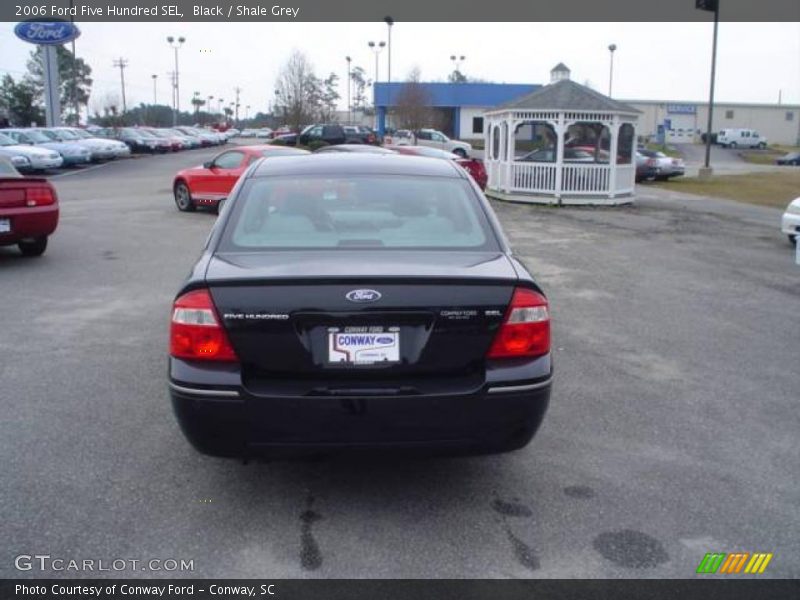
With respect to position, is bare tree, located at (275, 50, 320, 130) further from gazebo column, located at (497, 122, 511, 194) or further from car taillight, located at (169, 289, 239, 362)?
car taillight, located at (169, 289, 239, 362)

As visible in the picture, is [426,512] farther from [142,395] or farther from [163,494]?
[142,395]

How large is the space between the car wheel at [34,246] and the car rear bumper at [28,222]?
0.29m

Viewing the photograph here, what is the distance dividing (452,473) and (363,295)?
1.39 metres

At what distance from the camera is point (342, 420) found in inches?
142

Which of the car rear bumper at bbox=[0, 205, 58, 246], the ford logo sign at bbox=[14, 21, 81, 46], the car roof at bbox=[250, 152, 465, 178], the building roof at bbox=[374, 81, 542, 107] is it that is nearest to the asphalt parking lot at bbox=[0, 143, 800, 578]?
the car roof at bbox=[250, 152, 465, 178]

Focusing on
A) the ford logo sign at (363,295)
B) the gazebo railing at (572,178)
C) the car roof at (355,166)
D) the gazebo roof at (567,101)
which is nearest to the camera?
the ford logo sign at (363,295)

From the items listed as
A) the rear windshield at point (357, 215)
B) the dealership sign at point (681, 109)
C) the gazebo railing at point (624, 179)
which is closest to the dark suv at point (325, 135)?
the gazebo railing at point (624, 179)

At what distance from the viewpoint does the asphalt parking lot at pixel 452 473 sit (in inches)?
141

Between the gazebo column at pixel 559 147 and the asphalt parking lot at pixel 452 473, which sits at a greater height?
the gazebo column at pixel 559 147

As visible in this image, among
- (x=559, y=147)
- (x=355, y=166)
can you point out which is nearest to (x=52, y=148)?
(x=559, y=147)

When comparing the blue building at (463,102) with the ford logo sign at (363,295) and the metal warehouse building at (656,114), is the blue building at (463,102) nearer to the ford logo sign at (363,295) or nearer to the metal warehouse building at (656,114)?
the metal warehouse building at (656,114)

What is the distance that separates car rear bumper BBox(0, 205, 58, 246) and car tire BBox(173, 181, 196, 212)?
6908 mm

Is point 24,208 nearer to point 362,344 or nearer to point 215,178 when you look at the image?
point 215,178
